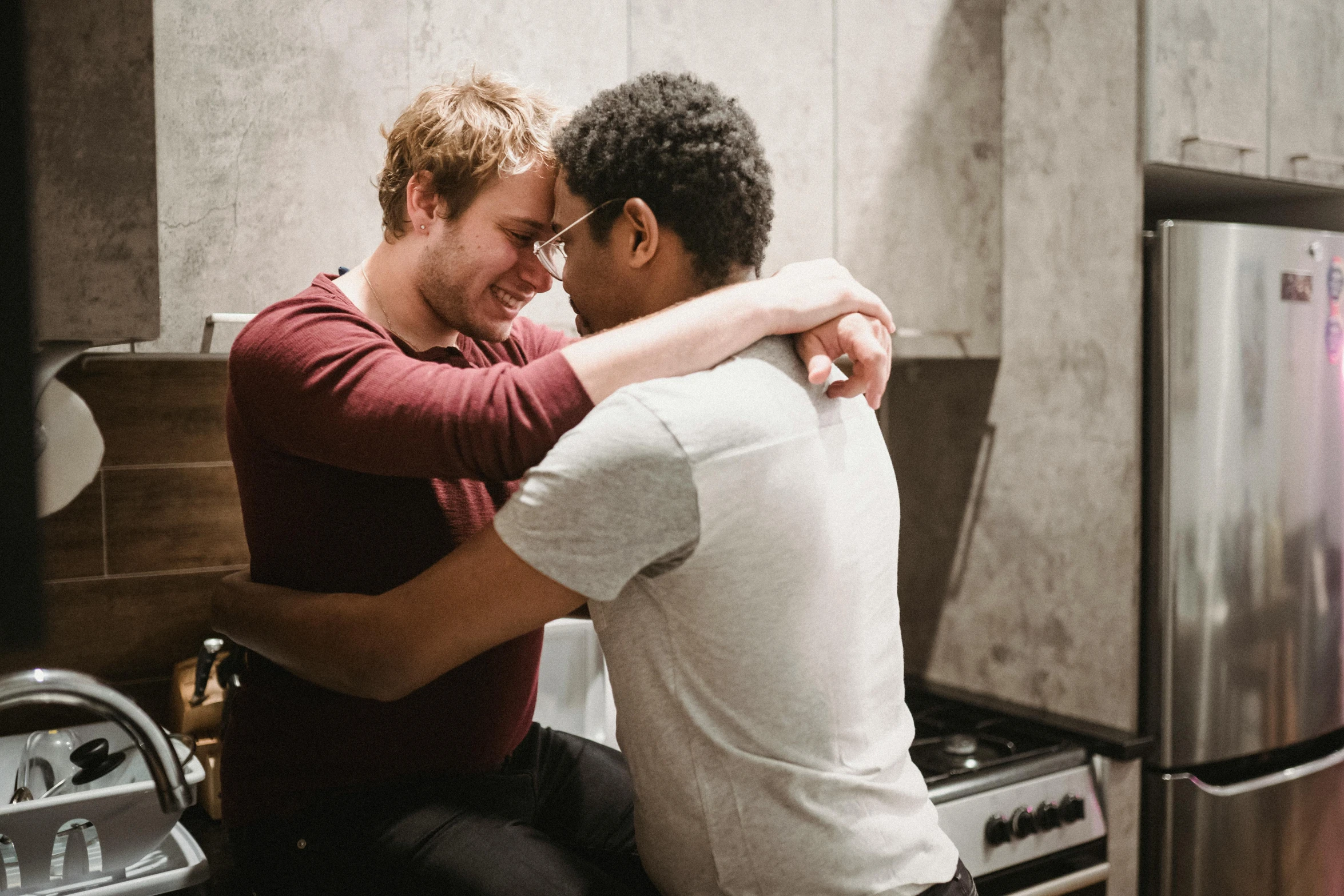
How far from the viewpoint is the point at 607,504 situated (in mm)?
783

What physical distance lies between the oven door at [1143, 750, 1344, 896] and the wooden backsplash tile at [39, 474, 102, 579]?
2049 millimetres

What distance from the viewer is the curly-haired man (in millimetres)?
791

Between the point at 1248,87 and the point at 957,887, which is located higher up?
the point at 1248,87

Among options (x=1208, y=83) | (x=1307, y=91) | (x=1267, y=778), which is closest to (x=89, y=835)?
(x=1267, y=778)

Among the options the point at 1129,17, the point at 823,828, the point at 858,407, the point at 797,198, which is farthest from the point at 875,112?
the point at 823,828

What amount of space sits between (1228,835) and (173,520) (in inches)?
83.3

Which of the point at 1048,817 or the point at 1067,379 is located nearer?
the point at 1048,817

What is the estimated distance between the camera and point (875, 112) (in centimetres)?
204

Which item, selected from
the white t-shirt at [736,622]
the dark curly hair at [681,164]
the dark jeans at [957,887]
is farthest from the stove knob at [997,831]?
the dark curly hair at [681,164]

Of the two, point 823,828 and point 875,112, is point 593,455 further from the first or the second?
point 875,112

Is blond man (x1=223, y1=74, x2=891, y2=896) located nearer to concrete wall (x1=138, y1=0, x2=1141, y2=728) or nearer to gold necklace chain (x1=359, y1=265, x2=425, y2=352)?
gold necklace chain (x1=359, y1=265, x2=425, y2=352)

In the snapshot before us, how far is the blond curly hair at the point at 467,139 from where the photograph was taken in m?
1.09

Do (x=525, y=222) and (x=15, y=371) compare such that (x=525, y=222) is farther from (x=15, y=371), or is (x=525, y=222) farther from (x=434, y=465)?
(x=15, y=371)

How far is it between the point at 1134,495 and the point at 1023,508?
0.93 feet
